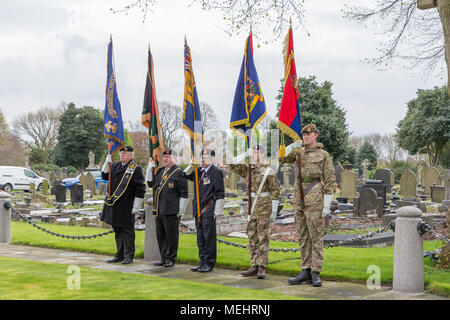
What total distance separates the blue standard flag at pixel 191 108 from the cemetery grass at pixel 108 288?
2.24 m

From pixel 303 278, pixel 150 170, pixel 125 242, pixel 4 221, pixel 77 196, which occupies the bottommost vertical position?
pixel 303 278

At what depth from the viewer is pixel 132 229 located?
8.64 meters

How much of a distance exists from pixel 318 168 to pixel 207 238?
7.10 feet

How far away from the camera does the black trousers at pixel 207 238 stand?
765 cm

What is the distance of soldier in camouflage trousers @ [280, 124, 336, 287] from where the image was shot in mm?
6500

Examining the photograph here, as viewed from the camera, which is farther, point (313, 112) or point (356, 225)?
point (313, 112)

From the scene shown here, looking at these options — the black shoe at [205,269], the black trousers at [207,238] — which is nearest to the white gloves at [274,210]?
the black trousers at [207,238]

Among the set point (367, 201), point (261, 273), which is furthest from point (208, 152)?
point (367, 201)

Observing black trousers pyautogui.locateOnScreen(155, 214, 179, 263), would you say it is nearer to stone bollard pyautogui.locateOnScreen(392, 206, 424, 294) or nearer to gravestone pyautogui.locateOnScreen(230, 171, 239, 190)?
stone bollard pyautogui.locateOnScreen(392, 206, 424, 294)

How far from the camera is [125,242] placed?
859cm

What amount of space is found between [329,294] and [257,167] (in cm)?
211

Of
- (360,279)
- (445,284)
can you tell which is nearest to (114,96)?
(360,279)

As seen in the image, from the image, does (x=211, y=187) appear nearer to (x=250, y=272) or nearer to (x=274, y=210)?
(x=274, y=210)
